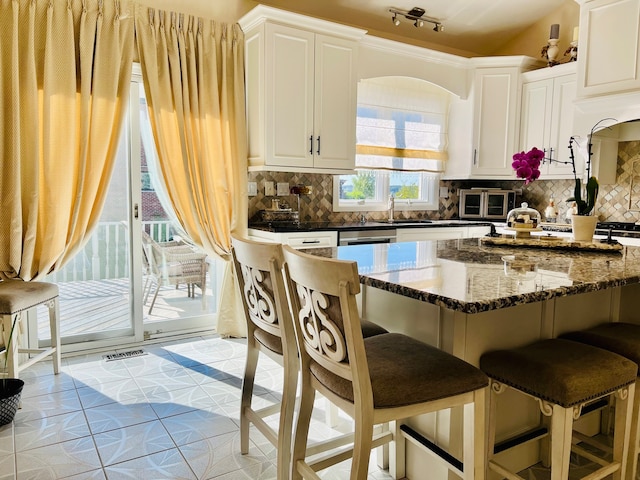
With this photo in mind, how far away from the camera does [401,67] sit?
4.38m

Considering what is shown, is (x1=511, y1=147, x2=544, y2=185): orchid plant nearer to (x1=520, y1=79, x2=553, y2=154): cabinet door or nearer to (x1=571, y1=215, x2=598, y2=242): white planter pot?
(x1=571, y1=215, x2=598, y2=242): white planter pot

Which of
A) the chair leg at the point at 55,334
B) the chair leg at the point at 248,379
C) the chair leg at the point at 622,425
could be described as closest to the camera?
the chair leg at the point at 622,425

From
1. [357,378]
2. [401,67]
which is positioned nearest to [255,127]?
[401,67]

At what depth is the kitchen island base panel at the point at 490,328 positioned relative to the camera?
164 cm

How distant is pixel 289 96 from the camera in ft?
12.1

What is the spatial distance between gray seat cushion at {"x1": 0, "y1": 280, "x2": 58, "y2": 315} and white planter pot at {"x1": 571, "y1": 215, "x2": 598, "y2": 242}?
285cm

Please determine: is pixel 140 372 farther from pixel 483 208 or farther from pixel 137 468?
pixel 483 208

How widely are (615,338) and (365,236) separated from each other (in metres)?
2.24

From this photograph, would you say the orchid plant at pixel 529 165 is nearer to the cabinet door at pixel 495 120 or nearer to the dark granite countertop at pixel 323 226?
the dark granite countertop at pixel 323 226

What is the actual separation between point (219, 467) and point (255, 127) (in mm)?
2488

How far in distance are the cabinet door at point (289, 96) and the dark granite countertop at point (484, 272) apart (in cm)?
157

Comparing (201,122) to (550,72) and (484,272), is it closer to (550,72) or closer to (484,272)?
(484,272)

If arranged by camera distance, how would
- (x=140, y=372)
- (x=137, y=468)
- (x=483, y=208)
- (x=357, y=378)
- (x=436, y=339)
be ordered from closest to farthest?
(x=357, y=378) < (x=436, y=339) < (x=137, y=468) < (x=140, y=372) < (x=483, y=208)

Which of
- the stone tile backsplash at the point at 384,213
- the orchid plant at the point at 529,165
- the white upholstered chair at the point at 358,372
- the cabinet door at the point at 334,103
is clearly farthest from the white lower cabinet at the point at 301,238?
the white upholstered chair at the point at 358,372
